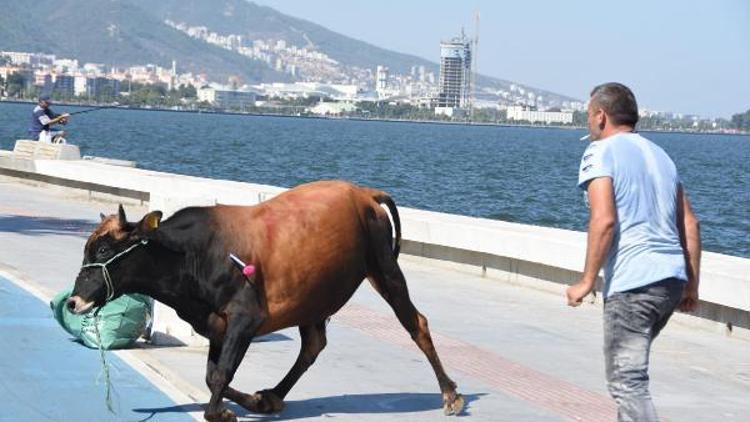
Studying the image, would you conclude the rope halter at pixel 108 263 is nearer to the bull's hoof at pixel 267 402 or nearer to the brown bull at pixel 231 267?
the brown bull at pixel 231 267

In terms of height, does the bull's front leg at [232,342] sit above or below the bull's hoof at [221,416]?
above

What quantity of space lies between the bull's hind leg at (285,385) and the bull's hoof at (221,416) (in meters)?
0.22

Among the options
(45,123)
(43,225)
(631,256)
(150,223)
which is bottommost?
(43,225)

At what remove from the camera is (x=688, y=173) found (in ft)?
272

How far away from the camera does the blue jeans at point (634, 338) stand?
6648 mm

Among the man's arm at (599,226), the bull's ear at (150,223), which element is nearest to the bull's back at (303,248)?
the bull's ear at (150,223)

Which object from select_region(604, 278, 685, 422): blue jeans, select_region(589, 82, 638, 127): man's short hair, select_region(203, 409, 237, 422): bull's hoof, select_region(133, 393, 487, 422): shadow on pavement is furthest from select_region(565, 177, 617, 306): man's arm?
select_region(133, 393, 487, 422): shadow on pavement

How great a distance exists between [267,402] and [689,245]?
9.34 ft

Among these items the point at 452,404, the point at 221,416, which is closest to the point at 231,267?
the point at 221,416

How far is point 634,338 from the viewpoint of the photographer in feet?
21.9

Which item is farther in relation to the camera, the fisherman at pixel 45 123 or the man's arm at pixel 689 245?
the fisherman at pixel 45 123

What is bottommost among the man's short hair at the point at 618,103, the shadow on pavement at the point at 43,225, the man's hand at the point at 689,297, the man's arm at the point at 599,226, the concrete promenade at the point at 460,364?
the shadow on pavement at the point at 43,225

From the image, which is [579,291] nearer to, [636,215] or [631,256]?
[631,256]

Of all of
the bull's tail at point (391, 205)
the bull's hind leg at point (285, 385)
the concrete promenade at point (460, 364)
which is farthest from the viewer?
the concrete promenade at point (460, 364)
